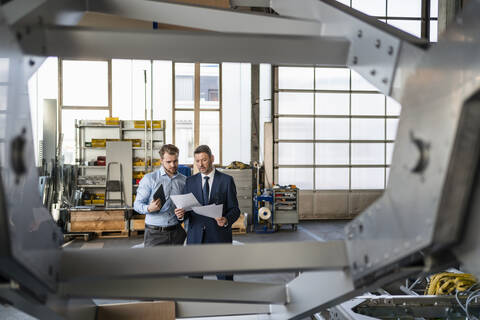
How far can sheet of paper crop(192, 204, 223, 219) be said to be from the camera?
121 inches

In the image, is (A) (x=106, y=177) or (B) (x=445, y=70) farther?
(A) (x=106, y=177)

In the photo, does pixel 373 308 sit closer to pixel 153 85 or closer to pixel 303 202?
pixel 303 202

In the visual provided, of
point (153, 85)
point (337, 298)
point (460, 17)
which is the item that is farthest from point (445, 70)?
point (153, 85)

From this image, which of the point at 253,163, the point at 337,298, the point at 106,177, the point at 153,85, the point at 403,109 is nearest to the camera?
the point at 403,109

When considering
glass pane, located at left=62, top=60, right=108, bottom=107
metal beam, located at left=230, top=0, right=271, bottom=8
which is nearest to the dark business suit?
metal beam, located at left=230, top=0, right=271, bottom=8

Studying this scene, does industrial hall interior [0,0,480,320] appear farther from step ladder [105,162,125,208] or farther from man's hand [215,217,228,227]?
step ladder [105,162,125,208]

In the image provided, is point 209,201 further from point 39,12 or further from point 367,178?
point 367,178

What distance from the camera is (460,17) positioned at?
749 mm

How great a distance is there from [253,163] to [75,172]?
4.26 m

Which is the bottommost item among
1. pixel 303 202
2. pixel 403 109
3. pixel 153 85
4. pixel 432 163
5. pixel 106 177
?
pixel 303 202

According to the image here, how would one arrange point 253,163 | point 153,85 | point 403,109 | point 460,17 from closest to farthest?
point 460,17, point 403,109, point 253,163, point 153,85

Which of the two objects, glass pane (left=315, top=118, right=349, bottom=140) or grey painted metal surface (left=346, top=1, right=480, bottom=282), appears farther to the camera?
glass pane (left=315, top=118, right=349, bottom=140)

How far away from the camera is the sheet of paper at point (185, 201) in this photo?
3.10 m

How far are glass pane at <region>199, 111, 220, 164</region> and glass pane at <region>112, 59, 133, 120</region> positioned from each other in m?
1.96
